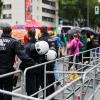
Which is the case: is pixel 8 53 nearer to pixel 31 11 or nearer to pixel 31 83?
pixel 31 83

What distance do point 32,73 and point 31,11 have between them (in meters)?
89.1

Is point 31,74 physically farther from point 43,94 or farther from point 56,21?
point 56,21

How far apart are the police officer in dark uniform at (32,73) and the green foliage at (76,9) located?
292ft

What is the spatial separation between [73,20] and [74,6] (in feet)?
17.6

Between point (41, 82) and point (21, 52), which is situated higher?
point (21, 52)

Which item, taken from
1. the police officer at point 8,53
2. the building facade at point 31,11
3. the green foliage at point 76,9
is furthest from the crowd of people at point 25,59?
the green foliage at point 76,9

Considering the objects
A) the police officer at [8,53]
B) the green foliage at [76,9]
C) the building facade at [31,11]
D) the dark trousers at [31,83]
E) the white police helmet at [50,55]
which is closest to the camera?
the police officer at [8,53]

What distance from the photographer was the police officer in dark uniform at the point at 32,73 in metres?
8.43

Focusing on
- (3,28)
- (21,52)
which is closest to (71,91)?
(21,52)

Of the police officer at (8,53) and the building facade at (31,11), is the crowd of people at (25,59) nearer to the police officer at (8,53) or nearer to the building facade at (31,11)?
the police officer at (8,53)

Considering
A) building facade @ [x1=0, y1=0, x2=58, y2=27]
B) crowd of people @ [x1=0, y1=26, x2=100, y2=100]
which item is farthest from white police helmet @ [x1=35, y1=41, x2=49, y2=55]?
building facade @ [x1=0, y1=0, x2=58, y2=27]

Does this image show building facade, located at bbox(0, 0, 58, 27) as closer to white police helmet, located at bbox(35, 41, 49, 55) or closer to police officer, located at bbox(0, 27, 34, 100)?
white police helmet, located at bbox(35, 41, 49, 55)

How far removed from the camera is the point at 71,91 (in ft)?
22.1

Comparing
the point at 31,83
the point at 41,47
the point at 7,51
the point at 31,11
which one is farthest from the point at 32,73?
the point at 31,11
